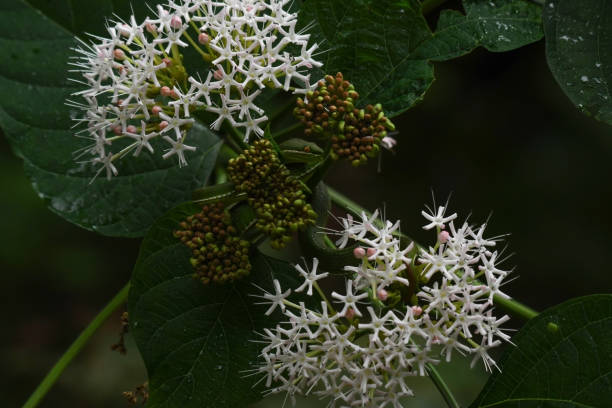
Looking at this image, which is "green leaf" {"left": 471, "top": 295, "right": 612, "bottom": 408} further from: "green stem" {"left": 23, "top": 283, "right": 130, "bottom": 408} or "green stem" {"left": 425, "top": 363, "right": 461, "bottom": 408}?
"green stem" {"left": 23, "top": 283, "right": 130, "bottom": 408}

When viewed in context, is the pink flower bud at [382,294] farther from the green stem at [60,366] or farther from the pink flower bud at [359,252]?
the green stem at [60,366]

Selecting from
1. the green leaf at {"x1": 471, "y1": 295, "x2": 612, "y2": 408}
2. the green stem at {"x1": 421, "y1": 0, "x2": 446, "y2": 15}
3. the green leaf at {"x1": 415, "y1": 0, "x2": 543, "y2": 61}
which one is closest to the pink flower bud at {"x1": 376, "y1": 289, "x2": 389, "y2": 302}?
the green leaf at {"x1": 471, "y1": 295, "x2": 612, "y2": 408}

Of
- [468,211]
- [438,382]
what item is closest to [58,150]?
[438,382]

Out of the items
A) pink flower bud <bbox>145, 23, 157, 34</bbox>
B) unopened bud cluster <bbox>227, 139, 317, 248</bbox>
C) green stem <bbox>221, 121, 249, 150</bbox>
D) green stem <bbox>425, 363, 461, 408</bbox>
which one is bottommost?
green stem <bbox>425, 363, 461, 408</bbox>

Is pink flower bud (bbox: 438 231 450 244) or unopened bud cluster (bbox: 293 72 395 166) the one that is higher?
unopened bud cluster (bbox: 293 72 395 166)

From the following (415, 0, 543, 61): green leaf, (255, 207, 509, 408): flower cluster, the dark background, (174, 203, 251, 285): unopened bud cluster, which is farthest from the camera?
the dark background

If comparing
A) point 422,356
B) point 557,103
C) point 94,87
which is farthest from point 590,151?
point 94,87

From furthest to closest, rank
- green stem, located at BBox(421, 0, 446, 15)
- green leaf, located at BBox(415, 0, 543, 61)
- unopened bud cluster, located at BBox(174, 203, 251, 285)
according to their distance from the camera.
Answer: green stem, located at BBox(421, 0, 446, 15) → green leaf, located at BBox(415, 0, 543, 61) → unopened bud cluster, located at BBox(174, 203, 251, 285)
